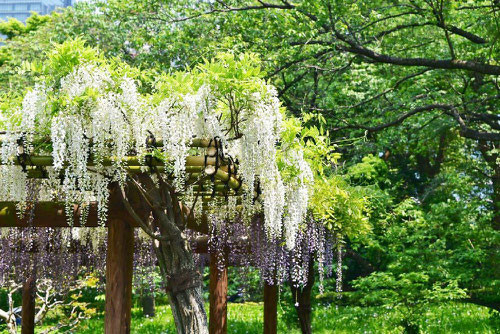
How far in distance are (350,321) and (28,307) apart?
7.50m

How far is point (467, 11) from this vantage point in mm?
11430

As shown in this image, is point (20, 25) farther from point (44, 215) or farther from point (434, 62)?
point (44, 215)

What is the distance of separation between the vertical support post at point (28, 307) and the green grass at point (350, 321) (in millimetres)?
4386

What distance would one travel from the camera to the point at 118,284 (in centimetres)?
598

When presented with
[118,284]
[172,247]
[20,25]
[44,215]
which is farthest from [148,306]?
[20,25]

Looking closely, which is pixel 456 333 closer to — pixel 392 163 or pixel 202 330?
pixel 392 163

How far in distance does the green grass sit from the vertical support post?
439cm

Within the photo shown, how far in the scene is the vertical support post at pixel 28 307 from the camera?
1020 centimetres

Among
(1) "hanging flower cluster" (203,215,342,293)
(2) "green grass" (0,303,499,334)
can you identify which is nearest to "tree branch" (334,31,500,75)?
(1) "hanging flower cluster" (203,215,342,293)

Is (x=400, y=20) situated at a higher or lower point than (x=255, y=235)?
higher

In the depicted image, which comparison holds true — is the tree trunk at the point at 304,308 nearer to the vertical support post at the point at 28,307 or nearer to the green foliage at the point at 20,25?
the vertical support post at the point at 28,307

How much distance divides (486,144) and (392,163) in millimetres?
3667

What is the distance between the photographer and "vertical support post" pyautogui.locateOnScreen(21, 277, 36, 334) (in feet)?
33.5

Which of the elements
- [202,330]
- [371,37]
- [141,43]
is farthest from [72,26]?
[202,330]
